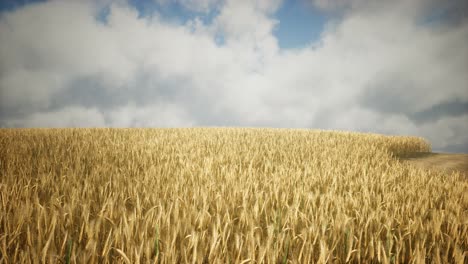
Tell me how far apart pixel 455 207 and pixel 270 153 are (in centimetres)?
337

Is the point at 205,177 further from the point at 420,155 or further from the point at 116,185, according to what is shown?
the point at 420,155

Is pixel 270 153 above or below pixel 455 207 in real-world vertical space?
above

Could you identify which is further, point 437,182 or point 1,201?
point 437,182

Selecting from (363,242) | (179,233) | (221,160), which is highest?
(221,160)

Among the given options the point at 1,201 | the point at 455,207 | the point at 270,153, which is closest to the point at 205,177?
the point at 1,201

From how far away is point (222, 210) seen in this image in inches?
98.5

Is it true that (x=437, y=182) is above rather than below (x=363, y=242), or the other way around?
above

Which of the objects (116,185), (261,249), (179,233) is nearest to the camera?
(261,249)

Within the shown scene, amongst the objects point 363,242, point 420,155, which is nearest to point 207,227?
point 363,242

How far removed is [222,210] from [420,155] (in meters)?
12.4

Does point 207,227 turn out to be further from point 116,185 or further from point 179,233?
point 116,185

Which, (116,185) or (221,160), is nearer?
(116,185)

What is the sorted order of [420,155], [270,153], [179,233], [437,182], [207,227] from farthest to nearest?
1. [420,155]
2. [270,153]
3. [437,182]
4. [207,227]
5. [179,233]

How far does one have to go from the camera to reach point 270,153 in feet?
19.5
